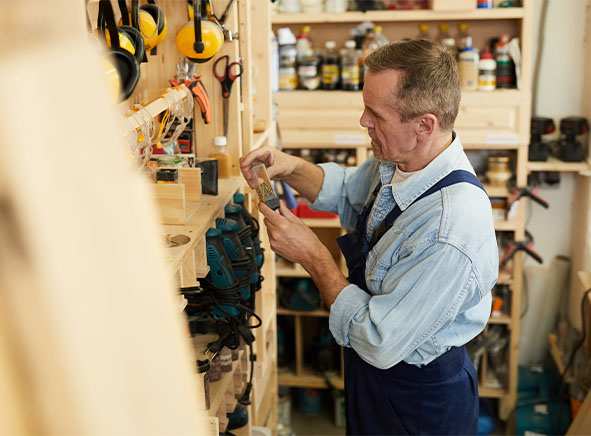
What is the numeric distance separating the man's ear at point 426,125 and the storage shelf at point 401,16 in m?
1.72

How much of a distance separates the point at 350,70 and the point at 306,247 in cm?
184

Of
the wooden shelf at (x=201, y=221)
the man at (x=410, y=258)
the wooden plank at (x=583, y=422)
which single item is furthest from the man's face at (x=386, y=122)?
the wooden plank at (x=583, y=422)

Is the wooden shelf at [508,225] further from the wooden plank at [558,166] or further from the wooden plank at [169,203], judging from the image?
the wooden plank at [169,203]

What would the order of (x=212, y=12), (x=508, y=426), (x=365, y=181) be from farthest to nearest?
(x=508, y=426)
(x=365, y=181)
(x=212, y=12)

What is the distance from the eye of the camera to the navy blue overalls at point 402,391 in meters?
1.91

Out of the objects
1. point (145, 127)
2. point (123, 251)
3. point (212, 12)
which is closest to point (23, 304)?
point (123, 251)

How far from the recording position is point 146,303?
34 centimetres

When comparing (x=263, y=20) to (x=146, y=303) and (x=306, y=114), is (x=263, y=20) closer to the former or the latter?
(x=306, y=114)

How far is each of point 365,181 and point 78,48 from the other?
1948 mm

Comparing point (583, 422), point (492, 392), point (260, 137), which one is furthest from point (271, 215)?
point (492, 392)

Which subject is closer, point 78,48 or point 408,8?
point 78,48

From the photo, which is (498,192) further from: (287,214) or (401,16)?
(287,214)

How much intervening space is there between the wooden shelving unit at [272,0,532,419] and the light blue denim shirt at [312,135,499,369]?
1599 mm

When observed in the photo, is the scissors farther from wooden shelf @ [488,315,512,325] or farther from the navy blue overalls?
wooden shelf @ [488,315,512,325]
